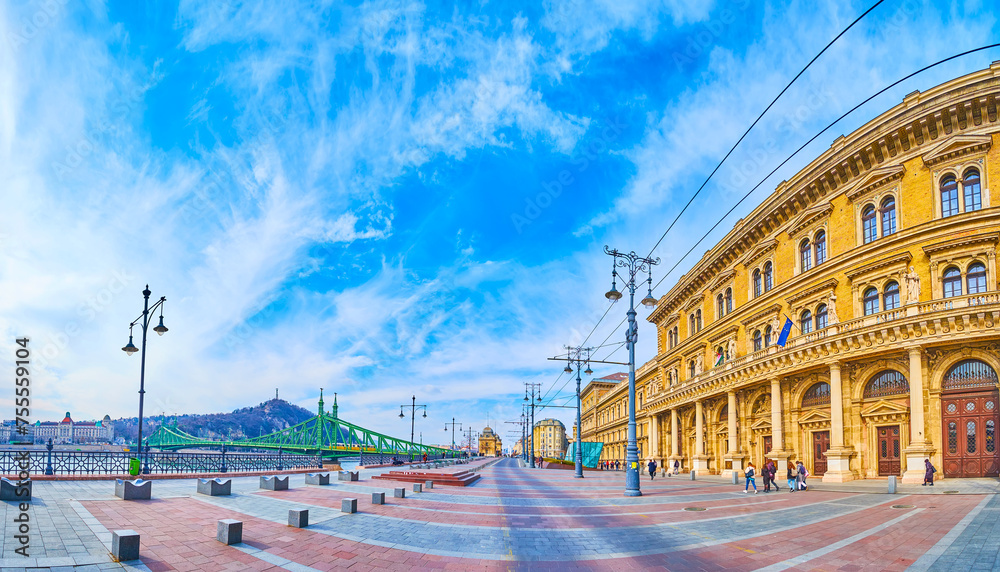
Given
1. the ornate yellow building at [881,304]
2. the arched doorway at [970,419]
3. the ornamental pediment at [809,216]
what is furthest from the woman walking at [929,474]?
the ornamental pediment at [809,216]

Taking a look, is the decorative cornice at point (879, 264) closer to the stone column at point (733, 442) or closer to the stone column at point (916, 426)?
the stone column at point (916, 426)

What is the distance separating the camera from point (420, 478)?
2645 centimetres

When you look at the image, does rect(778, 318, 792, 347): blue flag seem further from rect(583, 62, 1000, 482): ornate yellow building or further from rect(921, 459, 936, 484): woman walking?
rect(921, 459, 936, 484): woman walking

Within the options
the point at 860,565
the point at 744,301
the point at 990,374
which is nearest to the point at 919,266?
the point at 990,374

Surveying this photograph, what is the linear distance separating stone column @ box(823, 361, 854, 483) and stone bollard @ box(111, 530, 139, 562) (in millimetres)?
29448

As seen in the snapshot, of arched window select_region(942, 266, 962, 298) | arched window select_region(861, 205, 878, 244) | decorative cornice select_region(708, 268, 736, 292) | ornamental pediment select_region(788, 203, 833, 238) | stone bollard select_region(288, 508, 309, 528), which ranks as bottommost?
stone bollard select_region(288, 508, 309, 528)

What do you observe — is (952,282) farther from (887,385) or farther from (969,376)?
(887,385)

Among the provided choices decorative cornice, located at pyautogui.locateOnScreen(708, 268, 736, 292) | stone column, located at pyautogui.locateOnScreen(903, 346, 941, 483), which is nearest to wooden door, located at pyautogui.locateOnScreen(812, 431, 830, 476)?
stone column, located at pyautogui.locateOnScreen(903, 346, 941, 483)

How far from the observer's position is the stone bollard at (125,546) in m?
7.81

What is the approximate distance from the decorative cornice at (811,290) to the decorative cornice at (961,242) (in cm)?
533

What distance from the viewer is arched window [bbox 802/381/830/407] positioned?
30.1m

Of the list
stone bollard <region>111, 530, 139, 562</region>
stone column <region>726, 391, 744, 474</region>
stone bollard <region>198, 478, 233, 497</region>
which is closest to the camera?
stone bollard <region>111, 530, 139, 562</region>

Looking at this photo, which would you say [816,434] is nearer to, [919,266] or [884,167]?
[919,266]

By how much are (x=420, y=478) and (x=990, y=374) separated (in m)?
25.5
